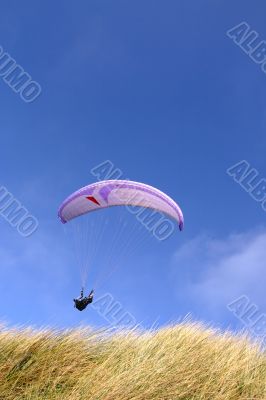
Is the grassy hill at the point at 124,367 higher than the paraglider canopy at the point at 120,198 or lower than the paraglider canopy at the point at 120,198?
lower

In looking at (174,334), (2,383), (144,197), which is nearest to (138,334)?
(174,334)

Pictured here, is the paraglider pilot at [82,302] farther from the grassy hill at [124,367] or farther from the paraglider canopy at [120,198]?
the grassy hill at [124,367]

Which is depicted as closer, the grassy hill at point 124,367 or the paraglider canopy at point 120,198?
the grassy hill at point 124,367

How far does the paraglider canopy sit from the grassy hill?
5.81 m

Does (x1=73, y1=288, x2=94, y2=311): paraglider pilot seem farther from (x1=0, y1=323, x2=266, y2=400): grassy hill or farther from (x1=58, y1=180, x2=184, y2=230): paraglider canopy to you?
(x1=0, y1=323, x2=266, y2=400): grassy hill

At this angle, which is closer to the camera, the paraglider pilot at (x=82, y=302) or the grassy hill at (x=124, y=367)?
the grassy hill at (x=124, y=367)

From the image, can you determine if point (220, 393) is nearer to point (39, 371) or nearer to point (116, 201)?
point (39, 371)

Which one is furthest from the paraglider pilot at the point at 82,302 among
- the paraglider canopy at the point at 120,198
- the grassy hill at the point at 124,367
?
the grassy hill at the point at 124,367

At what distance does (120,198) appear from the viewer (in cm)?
1688

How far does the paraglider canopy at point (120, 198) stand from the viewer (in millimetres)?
15812

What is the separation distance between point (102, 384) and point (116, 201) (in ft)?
32.2

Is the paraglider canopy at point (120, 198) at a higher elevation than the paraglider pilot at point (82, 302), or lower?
higher

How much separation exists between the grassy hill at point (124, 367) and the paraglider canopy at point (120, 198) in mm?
5809

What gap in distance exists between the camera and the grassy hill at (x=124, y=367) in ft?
26.7
